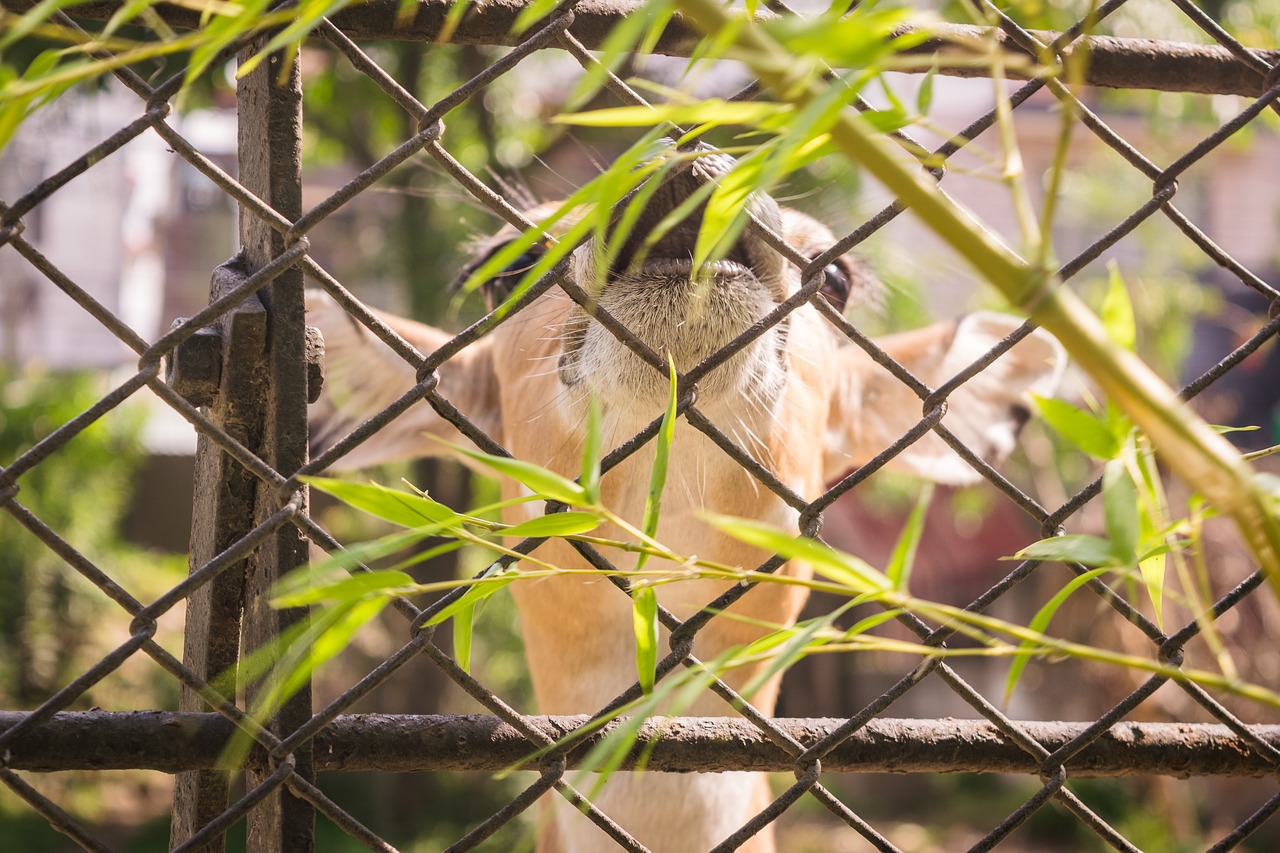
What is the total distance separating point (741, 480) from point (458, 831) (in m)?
5.12

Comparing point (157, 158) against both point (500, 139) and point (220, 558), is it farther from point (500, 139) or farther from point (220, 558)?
point (220, 558)

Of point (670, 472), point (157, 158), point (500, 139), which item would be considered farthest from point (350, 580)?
point (157, 158)

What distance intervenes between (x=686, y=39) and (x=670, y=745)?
982 mm

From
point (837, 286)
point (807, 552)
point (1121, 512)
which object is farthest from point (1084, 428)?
point (837, 286)

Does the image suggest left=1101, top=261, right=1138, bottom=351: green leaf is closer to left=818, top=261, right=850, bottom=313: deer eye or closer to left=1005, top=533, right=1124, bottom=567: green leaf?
left=1005, top=533, right=1124, bottom=567: green leaf

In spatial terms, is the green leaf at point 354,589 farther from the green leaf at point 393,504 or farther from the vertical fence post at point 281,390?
the vertical fence post at point 281,390

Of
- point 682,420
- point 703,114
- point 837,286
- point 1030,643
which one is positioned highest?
point 837,286

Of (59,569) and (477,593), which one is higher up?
(59,569)

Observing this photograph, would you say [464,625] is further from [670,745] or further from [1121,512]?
[1121,512]

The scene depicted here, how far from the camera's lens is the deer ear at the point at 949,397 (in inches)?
115

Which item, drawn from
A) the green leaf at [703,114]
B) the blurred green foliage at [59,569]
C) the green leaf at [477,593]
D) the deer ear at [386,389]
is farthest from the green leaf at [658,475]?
the blurred green foliage at [59,569]

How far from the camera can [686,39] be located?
1494 mm

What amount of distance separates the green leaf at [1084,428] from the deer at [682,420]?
0.53 metres

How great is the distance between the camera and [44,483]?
650cm
